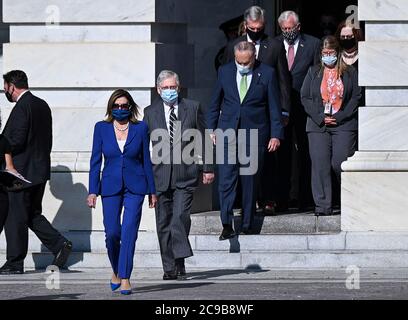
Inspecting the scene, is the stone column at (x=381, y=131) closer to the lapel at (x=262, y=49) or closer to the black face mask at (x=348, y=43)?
the black face mask at (x=348, y=43)

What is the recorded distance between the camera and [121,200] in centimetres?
1539

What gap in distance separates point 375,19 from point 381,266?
253cm

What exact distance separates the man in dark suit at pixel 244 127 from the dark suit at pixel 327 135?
0.62 m

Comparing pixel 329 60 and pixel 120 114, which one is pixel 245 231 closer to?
pixel 329 60

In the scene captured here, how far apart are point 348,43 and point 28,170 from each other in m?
3.65

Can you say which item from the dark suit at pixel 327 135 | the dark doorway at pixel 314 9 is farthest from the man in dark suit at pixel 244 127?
the dark doorway at pixel 314 9

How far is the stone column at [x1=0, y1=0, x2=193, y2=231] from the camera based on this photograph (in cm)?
1791

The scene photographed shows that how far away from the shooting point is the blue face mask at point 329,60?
17719 millimetres

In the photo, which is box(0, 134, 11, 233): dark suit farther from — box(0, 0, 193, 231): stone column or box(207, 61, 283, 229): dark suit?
box(207, 61, 283, 229): dark suit

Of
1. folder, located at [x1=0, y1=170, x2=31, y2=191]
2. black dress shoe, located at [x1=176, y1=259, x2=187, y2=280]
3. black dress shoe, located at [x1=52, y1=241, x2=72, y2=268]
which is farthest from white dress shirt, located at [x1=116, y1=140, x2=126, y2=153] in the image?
black dress shoe, located at [x1=52, y1=241, x2=72, y2=268]

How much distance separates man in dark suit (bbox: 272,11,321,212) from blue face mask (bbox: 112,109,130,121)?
3009 mm

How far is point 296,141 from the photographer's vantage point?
1830 cm

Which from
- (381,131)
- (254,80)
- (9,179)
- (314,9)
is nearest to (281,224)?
(381,131)
